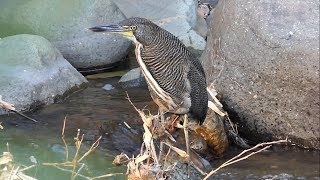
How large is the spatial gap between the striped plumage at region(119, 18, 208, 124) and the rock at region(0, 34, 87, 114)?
187cm

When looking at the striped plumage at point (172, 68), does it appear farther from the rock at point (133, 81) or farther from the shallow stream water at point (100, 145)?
the rock at point (133, 81)

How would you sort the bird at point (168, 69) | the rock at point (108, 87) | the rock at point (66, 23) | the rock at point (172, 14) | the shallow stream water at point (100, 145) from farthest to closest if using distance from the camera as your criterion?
the rock at point (172, 14) → the rock at point (66, 23) → the rock at point (108, 87) → the shallow stream water at point (100, 145) → the bird at point (168, 69)

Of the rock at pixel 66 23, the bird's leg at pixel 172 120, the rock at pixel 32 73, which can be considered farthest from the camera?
the rock at pixel 66 23

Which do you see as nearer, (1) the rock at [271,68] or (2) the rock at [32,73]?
(1) the rock at [271,68]

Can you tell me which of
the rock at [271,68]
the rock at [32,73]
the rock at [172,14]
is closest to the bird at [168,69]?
the rock at [271,68]

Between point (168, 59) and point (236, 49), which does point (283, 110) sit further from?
point (168, 59)

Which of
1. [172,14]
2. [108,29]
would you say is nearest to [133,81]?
[172,14]

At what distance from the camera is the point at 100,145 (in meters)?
5.10

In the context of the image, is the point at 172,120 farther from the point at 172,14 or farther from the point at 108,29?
the point at 172,14

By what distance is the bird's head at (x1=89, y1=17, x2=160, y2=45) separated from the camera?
3.54m

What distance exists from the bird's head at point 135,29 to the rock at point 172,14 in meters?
3.38

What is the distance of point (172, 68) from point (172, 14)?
353cm

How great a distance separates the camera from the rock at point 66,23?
6789 millimetres

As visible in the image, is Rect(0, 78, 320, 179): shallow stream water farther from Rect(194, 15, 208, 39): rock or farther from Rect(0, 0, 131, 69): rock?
Rect(194, 15, 208, 39): rock
